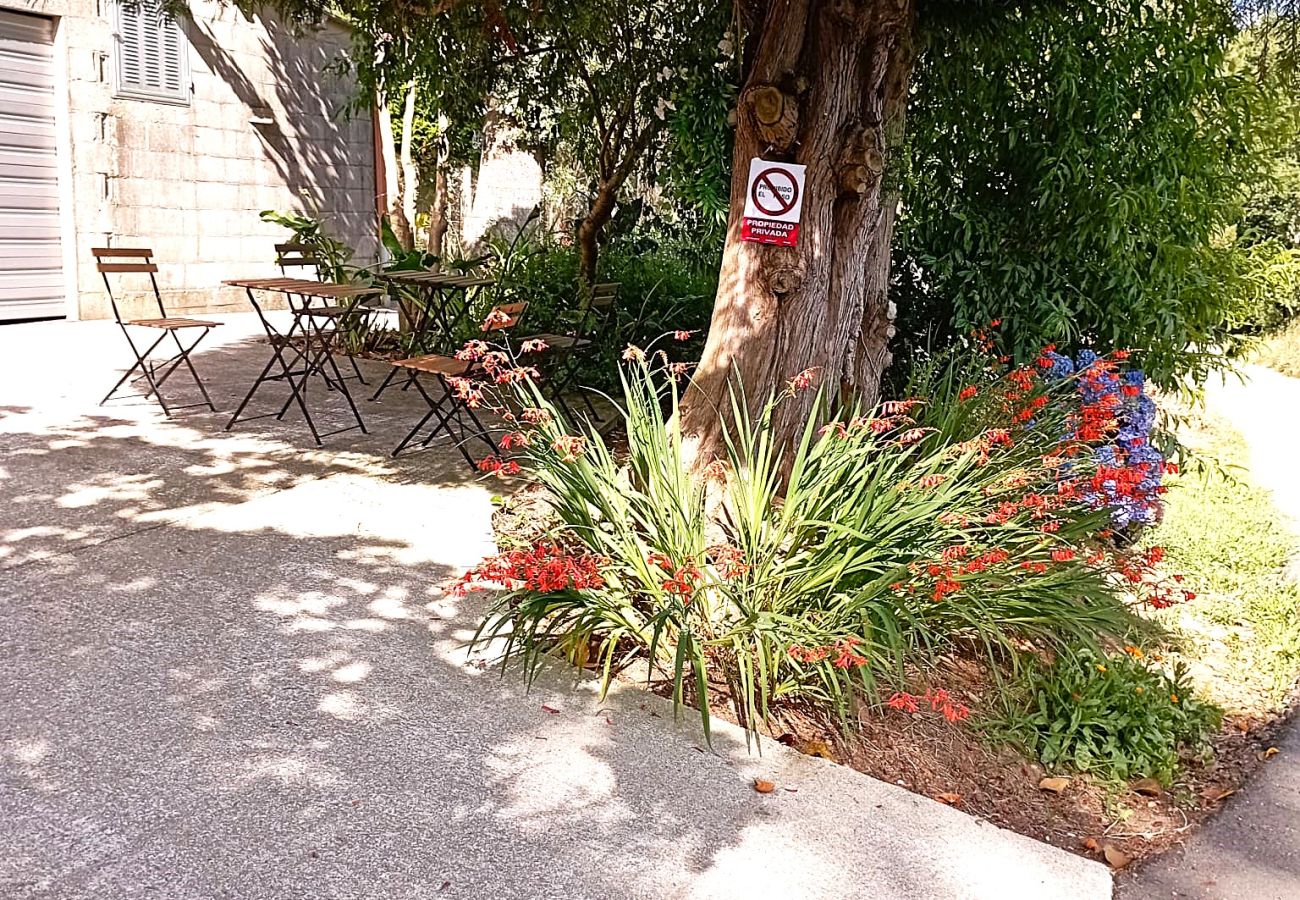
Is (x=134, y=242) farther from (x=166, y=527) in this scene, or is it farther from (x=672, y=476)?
(x=672, y=476)

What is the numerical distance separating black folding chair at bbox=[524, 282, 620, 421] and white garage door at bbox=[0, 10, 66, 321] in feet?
17.8

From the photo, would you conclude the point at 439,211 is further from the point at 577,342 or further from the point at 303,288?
the point at 577,342

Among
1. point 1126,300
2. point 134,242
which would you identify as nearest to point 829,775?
point 1126,300

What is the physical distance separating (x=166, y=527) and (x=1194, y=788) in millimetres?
4162

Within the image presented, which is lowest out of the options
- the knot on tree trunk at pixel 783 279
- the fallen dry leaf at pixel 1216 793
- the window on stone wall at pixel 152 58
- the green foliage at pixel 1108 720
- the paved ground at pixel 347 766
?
Result: the fallen dry leaf at pixel 1216 793

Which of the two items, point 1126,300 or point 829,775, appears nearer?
point 829,775

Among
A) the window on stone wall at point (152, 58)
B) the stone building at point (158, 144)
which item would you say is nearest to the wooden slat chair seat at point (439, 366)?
the stone building at point (158, 144)

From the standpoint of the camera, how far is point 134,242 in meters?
11.4

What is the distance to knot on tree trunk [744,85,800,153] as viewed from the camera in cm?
478

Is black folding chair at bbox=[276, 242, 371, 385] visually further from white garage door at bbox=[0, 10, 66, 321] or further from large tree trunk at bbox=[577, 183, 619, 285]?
white garage door at bbox=[0, 10, 66, 321]

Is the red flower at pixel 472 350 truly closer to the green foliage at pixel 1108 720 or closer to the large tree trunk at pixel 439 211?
the green foliage at pixel 1108 720

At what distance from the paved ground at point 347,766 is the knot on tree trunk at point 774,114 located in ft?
7.05

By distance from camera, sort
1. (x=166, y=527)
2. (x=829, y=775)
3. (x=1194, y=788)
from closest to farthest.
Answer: (x=829, y=775)
(x=1194, y=788)
(x=166, y=527)

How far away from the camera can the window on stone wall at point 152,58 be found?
11.1 metres
